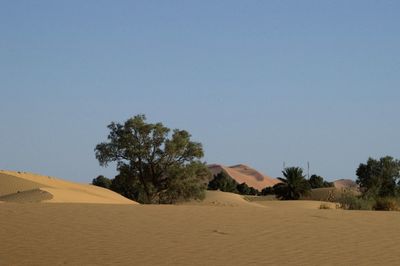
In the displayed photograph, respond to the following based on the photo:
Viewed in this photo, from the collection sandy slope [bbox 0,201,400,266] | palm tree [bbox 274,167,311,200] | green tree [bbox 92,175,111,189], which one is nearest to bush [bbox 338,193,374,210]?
sandy slope [bbox 0,201,400,266]

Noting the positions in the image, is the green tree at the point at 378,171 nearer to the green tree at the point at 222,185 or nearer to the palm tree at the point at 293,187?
the palm tree at the point at 293,187

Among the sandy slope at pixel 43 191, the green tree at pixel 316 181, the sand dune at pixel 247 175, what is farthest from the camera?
the sand dune at pixel 247 175

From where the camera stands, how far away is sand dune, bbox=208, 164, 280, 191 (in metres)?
160

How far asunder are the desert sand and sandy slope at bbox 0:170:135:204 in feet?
38.7

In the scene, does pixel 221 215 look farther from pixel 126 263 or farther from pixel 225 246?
pixel 126 263

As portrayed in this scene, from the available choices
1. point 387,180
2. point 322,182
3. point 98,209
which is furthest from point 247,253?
point 322,182

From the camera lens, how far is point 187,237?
42.9 feet

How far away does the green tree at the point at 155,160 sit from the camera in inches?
1901

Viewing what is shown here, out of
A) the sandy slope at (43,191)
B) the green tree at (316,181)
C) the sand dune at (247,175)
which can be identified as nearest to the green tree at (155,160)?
the sandy slope at (43,191)

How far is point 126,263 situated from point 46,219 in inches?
218

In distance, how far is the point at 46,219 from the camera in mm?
14859

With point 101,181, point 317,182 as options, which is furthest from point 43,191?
point 317,182

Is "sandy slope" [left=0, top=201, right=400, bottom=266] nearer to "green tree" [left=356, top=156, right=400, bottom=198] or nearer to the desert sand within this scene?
the desert sand

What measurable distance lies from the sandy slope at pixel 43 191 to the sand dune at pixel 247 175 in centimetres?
11079
